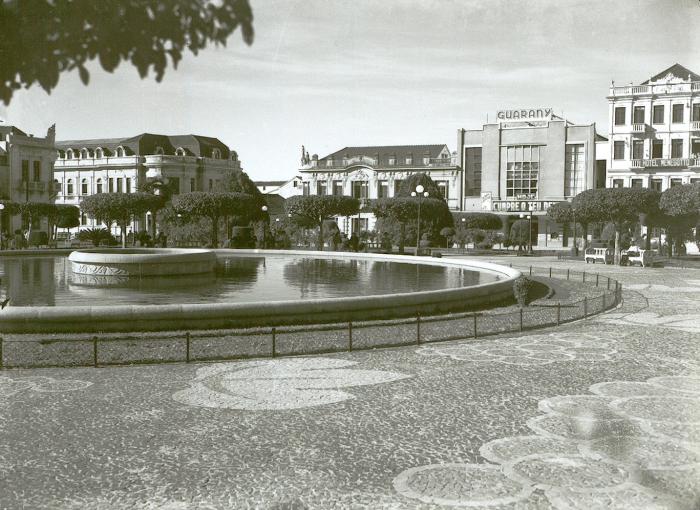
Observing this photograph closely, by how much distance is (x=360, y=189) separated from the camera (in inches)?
3177

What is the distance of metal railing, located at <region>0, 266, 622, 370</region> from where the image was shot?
10.5 m

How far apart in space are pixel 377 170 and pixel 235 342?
6913 cm

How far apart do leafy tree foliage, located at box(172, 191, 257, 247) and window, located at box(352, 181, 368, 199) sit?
3787 cm

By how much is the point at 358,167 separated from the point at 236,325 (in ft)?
225

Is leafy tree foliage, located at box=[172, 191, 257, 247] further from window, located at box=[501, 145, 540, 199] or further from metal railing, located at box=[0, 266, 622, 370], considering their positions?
window, located at box=[501, 145, 540, 199]

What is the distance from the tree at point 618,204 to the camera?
132 ft

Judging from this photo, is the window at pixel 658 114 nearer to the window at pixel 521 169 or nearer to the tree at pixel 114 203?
the window at pixel 521 169

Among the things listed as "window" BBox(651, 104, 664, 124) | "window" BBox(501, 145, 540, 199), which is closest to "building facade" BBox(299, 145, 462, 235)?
"window" BBox(501, 145, 540, 199)

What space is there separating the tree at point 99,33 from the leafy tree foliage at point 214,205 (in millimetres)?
32365

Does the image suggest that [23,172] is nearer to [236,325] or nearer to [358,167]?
[236,325]

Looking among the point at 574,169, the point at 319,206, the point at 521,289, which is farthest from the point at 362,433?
the point at 574,169

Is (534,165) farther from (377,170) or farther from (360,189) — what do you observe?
(360,189)

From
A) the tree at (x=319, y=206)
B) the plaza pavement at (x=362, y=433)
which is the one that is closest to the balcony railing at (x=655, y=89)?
the tree at (x=319, y=206)

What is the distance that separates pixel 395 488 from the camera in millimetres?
5730
